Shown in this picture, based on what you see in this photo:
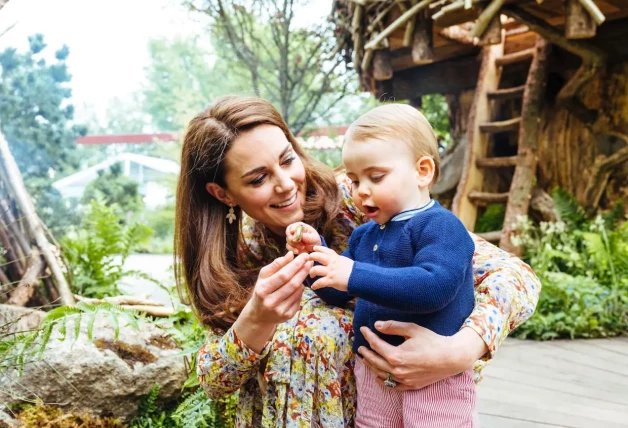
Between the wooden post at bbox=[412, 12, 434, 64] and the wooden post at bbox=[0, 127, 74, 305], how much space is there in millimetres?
3132

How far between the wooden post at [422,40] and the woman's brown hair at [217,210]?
332 cm

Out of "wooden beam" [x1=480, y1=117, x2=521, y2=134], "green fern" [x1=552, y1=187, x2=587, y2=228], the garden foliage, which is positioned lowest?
the garden foliage

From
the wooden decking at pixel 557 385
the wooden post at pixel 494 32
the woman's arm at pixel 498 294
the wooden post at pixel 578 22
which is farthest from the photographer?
the wooden post at pixel 494 32

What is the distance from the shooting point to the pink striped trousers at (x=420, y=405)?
4.67ft

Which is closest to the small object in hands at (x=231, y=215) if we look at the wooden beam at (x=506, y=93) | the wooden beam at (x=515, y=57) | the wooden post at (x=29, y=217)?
the wooden post at (x=29, y=217)

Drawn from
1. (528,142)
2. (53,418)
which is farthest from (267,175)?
(528,142)

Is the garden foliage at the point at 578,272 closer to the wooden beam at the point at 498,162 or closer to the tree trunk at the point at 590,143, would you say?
the tree trunk at the point at 590,143

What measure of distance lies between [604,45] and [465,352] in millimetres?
4473

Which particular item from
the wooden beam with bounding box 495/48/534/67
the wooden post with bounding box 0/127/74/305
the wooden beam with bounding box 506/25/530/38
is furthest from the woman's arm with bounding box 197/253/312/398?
the wooden beam with bounding box 506/25/530/38

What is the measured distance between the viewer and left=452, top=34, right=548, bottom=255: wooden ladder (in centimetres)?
530

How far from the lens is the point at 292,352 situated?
1613mm

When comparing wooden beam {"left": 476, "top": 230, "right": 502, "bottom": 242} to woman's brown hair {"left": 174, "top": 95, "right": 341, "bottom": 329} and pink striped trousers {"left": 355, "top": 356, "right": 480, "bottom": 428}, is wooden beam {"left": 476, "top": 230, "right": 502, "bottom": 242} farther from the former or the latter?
pink striped trousers {"left": 355, "top": 356, "right": 480, "bottom": 428}

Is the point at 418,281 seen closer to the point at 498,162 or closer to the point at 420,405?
the point at 420,405

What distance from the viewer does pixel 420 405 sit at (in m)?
1.43
